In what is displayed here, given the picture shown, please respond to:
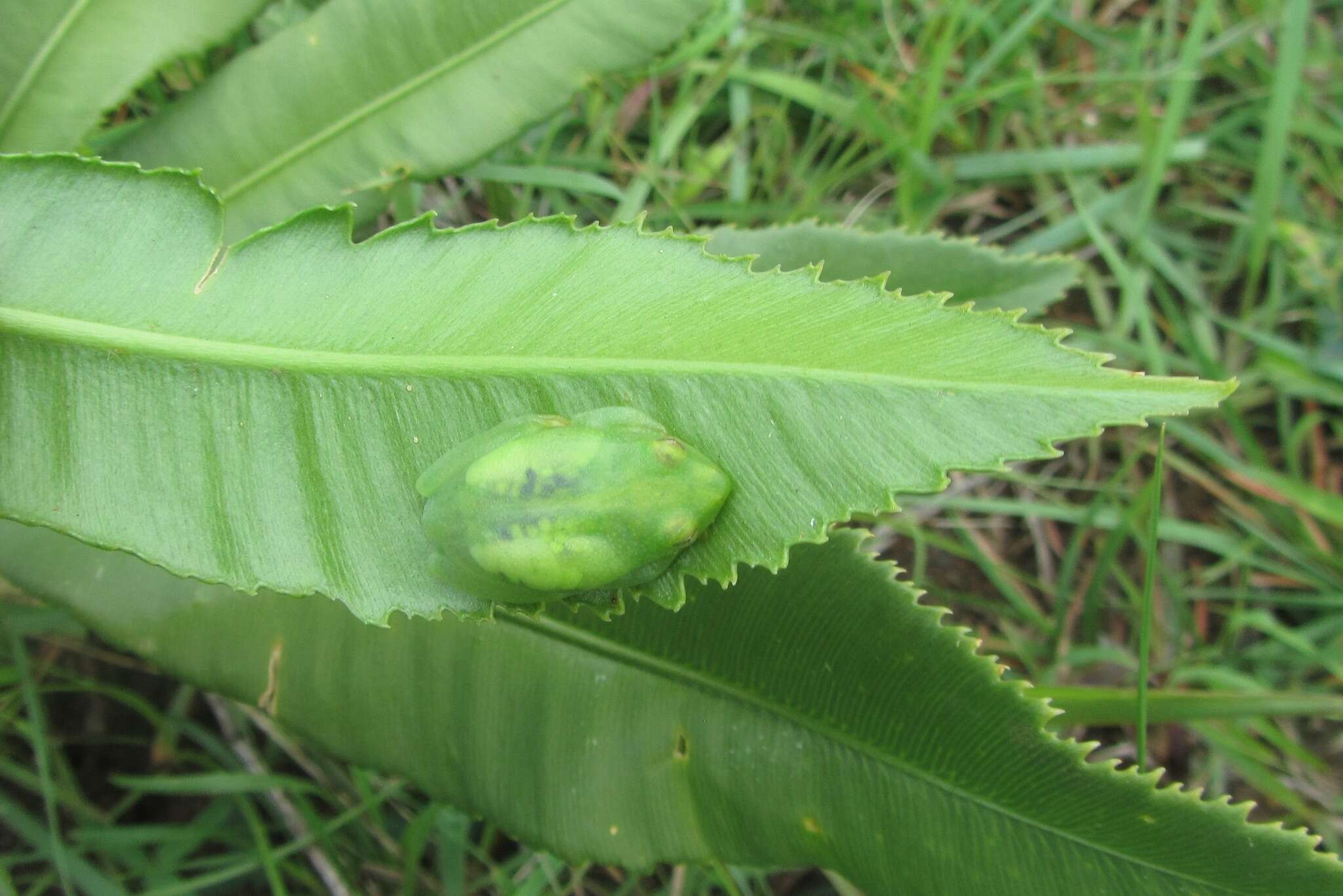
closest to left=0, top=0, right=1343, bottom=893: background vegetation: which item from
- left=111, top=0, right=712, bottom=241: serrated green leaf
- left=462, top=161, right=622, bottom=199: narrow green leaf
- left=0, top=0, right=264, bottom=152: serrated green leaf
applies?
left=462, top=161, right=622, bottom=199: narrow green leaf

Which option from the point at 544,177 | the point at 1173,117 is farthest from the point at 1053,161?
the point at 544,177

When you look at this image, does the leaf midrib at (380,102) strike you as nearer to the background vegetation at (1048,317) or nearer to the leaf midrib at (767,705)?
the background vegetation at (1048,317)

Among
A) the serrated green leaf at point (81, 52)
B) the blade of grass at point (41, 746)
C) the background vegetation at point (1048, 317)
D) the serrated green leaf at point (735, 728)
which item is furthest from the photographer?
the background vegetation at point (1048, 317)

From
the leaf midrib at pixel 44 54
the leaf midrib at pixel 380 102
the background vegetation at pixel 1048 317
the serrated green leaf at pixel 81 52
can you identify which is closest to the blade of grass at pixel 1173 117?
the background vegetation at pixel 1048 317

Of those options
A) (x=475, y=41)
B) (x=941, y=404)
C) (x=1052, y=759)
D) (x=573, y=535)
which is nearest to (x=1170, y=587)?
(x=1052, y=759)

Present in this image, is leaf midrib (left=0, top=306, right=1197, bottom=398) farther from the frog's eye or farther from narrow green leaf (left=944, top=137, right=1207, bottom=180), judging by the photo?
narrow green leaf (left=944, top=137, right=1207, bottom=180)
